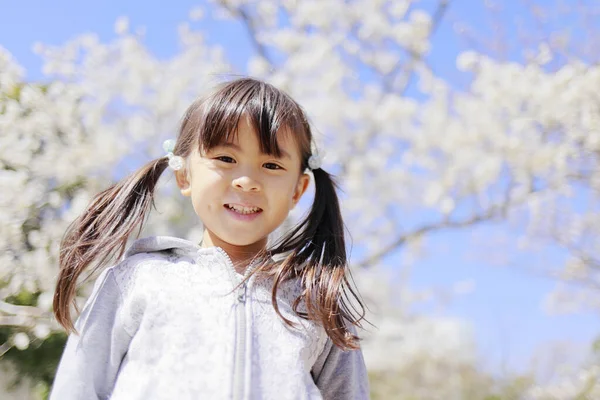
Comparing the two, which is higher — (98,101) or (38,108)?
(98,101)

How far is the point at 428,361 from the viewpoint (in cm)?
855

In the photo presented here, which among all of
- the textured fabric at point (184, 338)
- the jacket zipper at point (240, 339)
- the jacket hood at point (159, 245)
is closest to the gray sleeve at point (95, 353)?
the textured fabric at point (184, 338)

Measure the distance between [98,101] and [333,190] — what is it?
330cm

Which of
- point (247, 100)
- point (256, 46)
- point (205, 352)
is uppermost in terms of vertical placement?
point (256, 46)

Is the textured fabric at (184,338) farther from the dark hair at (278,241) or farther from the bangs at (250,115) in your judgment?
Answer: the bangs at (250,115)

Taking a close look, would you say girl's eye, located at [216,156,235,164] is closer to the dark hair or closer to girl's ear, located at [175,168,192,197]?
the dark hair

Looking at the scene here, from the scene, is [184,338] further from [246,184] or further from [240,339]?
[246,184]

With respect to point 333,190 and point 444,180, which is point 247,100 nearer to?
point 333,190

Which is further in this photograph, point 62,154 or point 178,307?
point 62,154

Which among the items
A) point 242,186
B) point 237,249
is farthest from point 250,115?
point 237,249

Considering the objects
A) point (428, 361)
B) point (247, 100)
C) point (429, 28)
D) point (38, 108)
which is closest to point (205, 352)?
point (247, 100)

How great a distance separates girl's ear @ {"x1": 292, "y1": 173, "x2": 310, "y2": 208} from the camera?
5.11ft

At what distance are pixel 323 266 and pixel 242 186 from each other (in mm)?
281

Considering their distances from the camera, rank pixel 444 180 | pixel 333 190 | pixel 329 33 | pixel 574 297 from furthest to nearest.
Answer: pixel 574 297
pixel 329 33
pixel 444 180
pixel 333 190
